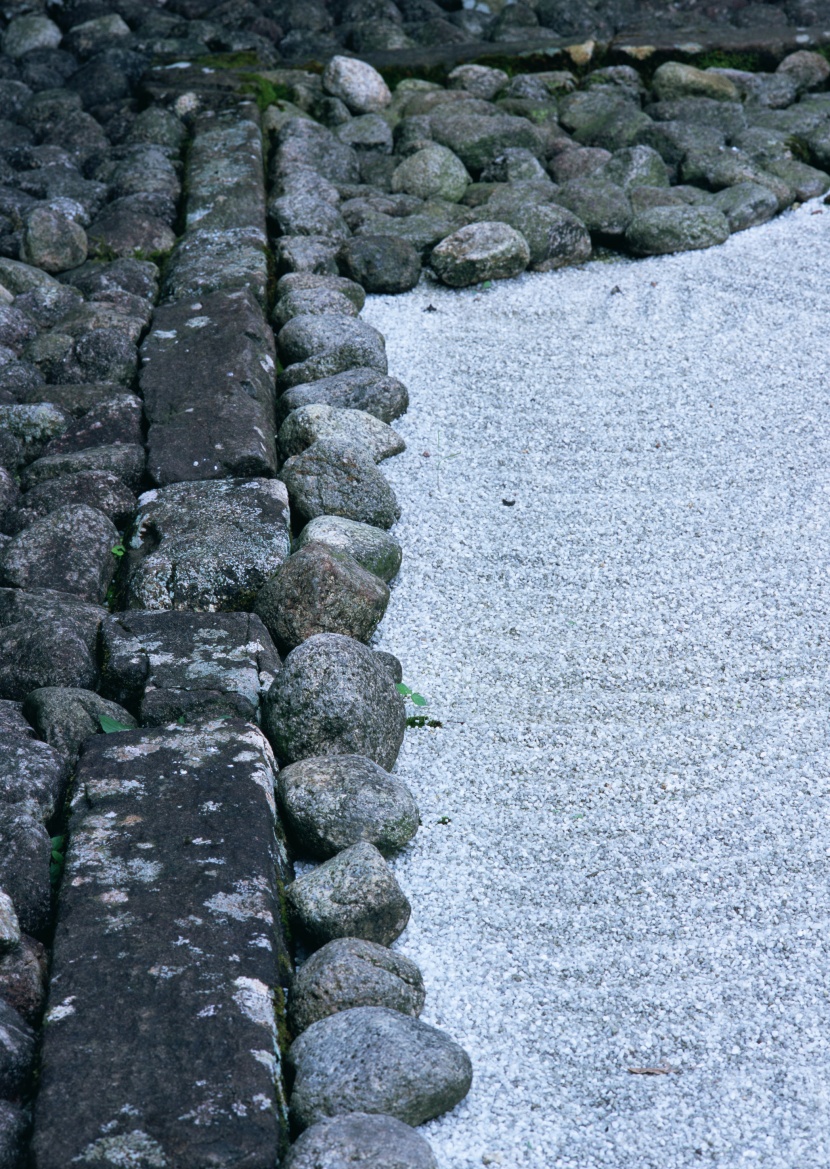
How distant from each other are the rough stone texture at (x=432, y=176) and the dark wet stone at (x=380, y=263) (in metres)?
0.81

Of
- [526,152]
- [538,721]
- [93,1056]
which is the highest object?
[526,152]

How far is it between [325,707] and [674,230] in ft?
13.0

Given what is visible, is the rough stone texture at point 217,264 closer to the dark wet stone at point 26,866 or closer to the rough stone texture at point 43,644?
the rough stone texture at point 43,644

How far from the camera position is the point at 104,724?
2.76 meters

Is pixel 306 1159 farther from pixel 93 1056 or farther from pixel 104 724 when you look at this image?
pixel 104 724

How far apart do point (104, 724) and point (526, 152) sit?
4.83 meters

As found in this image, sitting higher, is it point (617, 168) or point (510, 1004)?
point (617, 168)

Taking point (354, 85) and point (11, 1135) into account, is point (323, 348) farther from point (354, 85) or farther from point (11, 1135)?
point (11, 1135)

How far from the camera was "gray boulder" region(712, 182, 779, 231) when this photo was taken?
589cm

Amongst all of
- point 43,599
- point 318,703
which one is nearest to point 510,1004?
point 318,703

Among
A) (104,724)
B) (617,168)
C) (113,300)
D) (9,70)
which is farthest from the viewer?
(9,70)

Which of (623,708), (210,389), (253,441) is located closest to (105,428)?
(210,389)

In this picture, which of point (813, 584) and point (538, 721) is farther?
point (813, 584)

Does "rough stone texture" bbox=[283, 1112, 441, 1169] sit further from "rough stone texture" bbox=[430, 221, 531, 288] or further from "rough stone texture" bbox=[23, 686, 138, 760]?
"rough stone texture" bbox=[430, 221, 531, 288]
